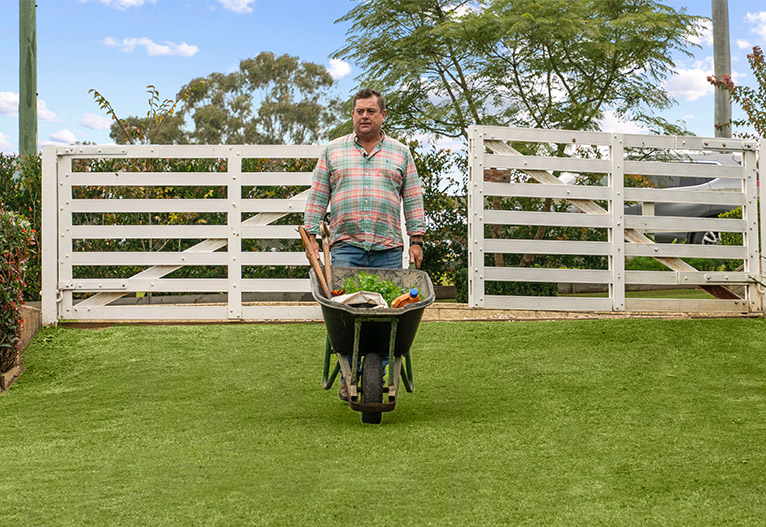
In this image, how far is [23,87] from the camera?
1283 centimetres

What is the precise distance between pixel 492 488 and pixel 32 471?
2.37 metres

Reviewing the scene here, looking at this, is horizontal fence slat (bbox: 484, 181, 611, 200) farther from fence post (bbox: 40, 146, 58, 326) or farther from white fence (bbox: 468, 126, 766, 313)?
fence post (bbox: 40, 146, 58, 326)

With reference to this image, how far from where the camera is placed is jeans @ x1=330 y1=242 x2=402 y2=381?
17.4 ft

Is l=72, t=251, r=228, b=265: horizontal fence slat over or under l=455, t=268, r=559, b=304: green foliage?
over

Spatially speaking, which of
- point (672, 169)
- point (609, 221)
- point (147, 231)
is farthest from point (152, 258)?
point (672, 169)

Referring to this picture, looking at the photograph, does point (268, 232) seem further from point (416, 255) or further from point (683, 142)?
point (683, 142)

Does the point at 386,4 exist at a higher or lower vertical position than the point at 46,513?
higher

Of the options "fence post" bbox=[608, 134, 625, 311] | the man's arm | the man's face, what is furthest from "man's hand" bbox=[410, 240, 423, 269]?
"fence post" bbox=[608, 134, 625, 311]

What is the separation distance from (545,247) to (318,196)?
4.17m

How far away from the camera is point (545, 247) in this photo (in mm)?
8867

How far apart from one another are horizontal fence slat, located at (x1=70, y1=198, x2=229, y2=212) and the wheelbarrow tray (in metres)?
3.82

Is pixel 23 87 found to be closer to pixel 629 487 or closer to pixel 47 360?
pixel 47 360

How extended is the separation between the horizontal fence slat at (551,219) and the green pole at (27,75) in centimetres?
786

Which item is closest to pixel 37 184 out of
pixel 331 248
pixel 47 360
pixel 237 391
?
pixel 47 360
